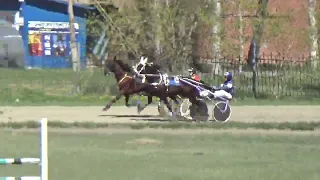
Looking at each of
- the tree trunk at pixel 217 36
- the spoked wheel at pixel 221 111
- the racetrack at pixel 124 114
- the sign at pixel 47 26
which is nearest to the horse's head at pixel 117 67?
the racetrack at pixel 124 114

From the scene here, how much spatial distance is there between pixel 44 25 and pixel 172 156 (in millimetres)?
36156

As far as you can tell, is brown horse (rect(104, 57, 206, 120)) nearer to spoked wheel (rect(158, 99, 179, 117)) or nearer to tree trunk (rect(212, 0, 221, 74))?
spoked wheel (rect(158, 99, 179, 117))

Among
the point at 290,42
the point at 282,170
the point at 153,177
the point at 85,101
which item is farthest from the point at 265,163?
the point at 290,42

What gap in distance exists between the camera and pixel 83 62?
3378 cm

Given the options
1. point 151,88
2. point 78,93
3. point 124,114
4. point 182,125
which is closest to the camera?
point 182,125

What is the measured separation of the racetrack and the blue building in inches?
881

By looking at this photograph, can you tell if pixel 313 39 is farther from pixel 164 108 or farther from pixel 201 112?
pixel 201 112

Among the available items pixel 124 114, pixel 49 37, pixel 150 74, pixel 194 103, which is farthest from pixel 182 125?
pixel 49 37

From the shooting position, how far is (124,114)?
25094 mm

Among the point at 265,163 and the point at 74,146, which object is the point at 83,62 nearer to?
the point at 74,146

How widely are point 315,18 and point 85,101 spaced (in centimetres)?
951

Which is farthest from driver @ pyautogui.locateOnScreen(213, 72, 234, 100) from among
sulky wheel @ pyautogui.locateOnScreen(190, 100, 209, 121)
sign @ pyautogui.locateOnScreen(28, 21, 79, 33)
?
sign @ pyautogui.locateOnScreen(28, 21, 79, 33)

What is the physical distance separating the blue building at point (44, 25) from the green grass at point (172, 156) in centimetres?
Result: 2967

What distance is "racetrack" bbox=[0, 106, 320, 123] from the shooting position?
23578mm
